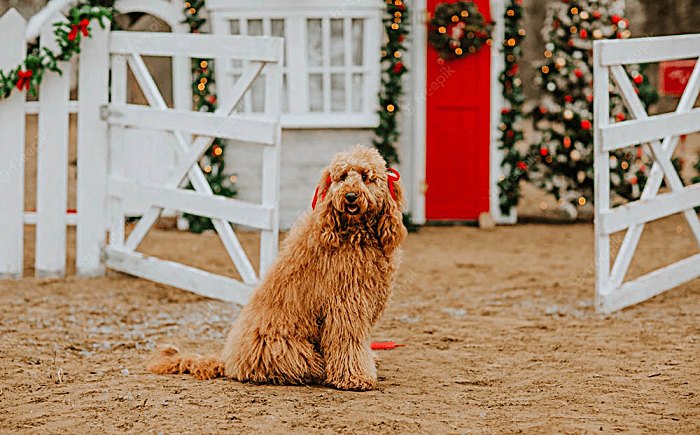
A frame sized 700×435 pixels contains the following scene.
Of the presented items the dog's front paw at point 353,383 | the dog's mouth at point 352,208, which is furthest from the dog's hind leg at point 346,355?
the dog's mouth at point 352,208

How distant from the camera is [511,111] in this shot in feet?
34.0

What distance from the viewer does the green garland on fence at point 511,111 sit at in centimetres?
1022

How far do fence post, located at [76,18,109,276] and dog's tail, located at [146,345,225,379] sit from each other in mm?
2798

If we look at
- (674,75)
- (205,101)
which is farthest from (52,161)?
(674,75)

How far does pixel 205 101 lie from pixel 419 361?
240 inches

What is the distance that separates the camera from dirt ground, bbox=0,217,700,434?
3.38 metres

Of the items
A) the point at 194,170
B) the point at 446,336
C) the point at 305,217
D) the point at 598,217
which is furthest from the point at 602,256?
the point at 194,170

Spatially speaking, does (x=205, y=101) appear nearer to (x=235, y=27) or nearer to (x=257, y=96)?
(x=257, y=96)

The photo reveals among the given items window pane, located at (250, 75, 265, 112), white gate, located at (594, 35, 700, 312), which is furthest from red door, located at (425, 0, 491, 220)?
white gate, located at (594, 35, 700, 312)

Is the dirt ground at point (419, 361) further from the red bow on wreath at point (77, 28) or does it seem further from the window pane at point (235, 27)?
the window pane at point (235, 27)

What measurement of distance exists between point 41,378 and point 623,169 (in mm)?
8345

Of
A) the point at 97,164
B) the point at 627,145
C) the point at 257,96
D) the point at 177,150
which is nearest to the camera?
the point at 627,145

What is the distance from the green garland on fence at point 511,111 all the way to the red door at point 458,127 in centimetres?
23

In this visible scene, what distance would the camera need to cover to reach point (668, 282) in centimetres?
635
